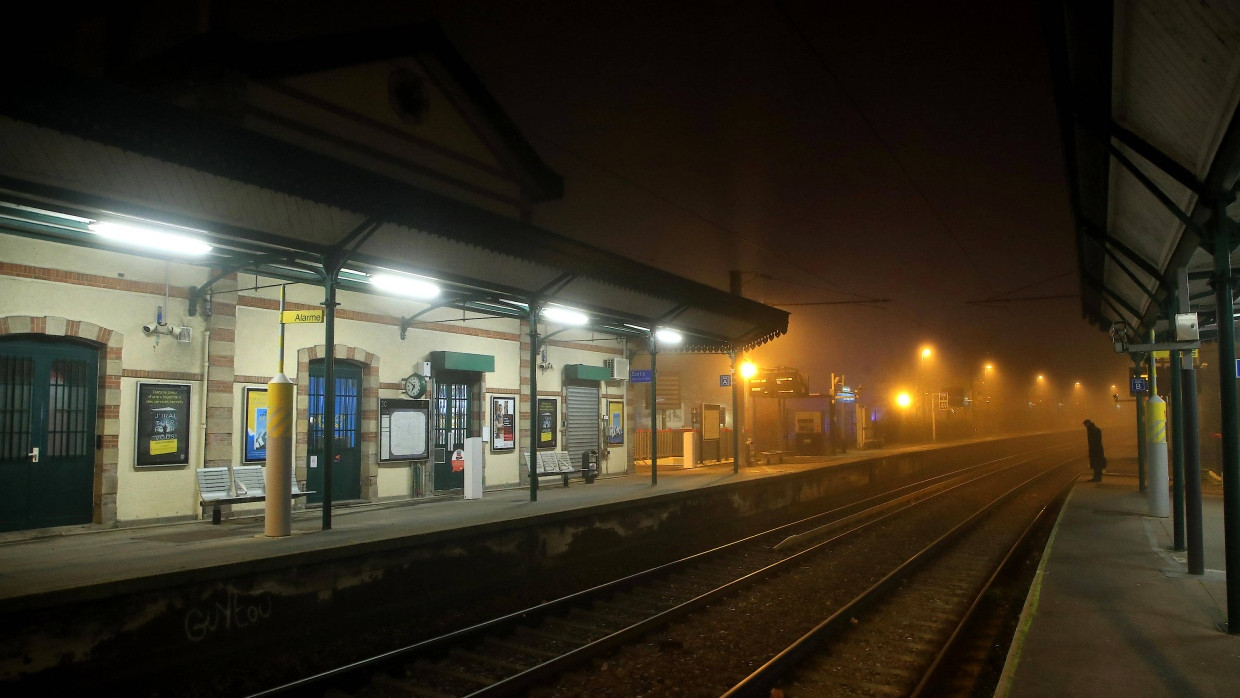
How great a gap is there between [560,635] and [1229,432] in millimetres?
6369

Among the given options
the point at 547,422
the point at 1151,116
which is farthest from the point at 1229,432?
the point at 547,422

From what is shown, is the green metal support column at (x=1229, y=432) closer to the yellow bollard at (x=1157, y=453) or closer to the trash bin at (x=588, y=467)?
the yellow bollard at (x=1157, y=453)

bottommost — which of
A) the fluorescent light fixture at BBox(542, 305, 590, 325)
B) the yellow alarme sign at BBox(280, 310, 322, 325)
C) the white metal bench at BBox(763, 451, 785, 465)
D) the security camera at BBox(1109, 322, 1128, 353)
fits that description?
the white metal bench at BBox(763, 451, 785, 465)

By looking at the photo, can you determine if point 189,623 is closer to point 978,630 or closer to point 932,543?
point 978,630

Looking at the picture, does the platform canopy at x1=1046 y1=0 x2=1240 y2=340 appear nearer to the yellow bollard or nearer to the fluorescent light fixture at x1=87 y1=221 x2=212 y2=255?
the yellow bollard

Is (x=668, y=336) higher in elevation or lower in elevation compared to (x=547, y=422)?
higher

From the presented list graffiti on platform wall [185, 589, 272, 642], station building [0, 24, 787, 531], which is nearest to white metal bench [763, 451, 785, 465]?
station building [0, 24, 787, 531]

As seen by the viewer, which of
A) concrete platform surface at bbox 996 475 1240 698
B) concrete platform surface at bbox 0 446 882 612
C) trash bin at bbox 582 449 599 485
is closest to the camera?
concrete platform surface at bbox 996 475 1240 698

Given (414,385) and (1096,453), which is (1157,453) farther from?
(414,385)

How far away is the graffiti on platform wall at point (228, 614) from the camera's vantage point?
22.1ft

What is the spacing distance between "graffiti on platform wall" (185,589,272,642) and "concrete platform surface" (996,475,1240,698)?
21.7 ft

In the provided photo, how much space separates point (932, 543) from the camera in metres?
12.2

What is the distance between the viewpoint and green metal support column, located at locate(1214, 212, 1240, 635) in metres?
6.11

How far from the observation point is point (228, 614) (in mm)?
7000
